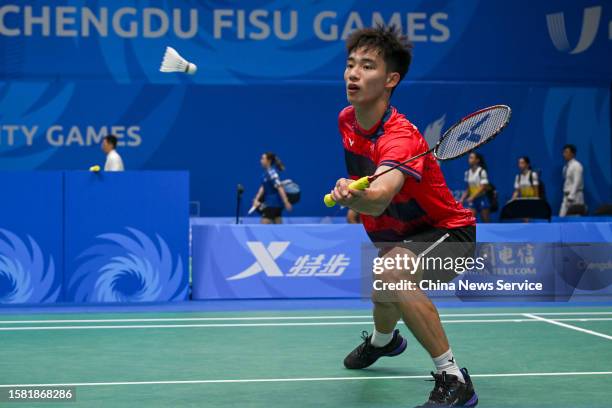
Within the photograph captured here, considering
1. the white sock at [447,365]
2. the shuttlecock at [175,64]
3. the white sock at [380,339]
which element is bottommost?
the white sock at [380,339]

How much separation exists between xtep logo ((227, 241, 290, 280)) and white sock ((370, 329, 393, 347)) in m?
3.95

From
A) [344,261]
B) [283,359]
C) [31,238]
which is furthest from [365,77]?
[31,238]

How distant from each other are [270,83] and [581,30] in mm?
5514

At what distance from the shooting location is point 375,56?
4.30 m

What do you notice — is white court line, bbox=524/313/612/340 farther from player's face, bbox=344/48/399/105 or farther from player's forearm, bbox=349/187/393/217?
player's forearm, bbox=349/187/393/217

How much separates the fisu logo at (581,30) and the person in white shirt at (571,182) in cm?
220

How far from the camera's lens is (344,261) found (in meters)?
9.27

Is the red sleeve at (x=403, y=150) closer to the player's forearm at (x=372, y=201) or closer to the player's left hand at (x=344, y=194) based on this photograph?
the player's forearm at (x=372, y=201)

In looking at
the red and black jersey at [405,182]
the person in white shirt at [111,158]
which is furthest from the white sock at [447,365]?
Answer: the person in white shirt at [111,158]

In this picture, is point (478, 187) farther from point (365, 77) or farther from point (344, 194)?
point (344, 194)

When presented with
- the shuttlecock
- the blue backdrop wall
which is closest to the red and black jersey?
A: the shuttlecock

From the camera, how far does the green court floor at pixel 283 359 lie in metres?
4.48

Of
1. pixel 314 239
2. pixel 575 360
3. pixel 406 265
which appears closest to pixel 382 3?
pixel 314 239

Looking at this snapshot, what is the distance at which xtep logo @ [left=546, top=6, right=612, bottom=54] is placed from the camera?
649 inches
